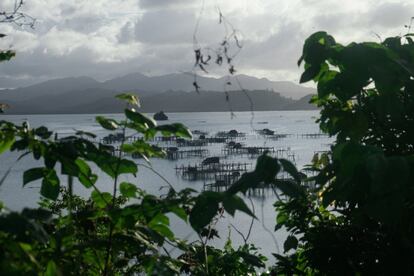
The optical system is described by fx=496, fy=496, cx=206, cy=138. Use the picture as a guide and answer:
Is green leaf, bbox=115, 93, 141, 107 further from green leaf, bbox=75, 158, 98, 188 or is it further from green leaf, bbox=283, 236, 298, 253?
green leaf, bbox=283, 236, 298, 253

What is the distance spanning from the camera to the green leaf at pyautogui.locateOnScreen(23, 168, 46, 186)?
1.09 meters

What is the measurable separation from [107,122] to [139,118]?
15cm

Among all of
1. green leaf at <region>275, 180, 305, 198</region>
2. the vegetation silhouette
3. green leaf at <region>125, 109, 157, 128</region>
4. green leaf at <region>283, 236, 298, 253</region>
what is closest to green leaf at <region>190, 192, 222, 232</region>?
the vegetation silhouette

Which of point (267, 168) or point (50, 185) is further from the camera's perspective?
point (50, 185)

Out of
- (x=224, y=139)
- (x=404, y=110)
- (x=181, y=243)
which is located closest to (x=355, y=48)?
(x=404, y=110)

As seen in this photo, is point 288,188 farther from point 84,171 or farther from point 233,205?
point 84,171

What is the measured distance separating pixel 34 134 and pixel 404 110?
3.59 feet

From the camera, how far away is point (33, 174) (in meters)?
1.10

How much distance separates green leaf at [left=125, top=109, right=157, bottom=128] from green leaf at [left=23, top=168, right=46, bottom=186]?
240 mm

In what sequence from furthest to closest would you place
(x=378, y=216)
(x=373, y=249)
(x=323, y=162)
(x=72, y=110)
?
(x=72, y=110)
(x=323, y=162)
(x=373, y=249)
(x=378, y=216)

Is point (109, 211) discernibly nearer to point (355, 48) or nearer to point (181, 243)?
point (181, 243)

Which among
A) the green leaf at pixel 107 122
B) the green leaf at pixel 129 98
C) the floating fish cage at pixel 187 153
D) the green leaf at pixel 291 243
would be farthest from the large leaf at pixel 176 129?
the floating fish cage at pixel 187 153

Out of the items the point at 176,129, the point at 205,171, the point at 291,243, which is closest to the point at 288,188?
the point at 176,129

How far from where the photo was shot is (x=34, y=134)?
3.13ft
